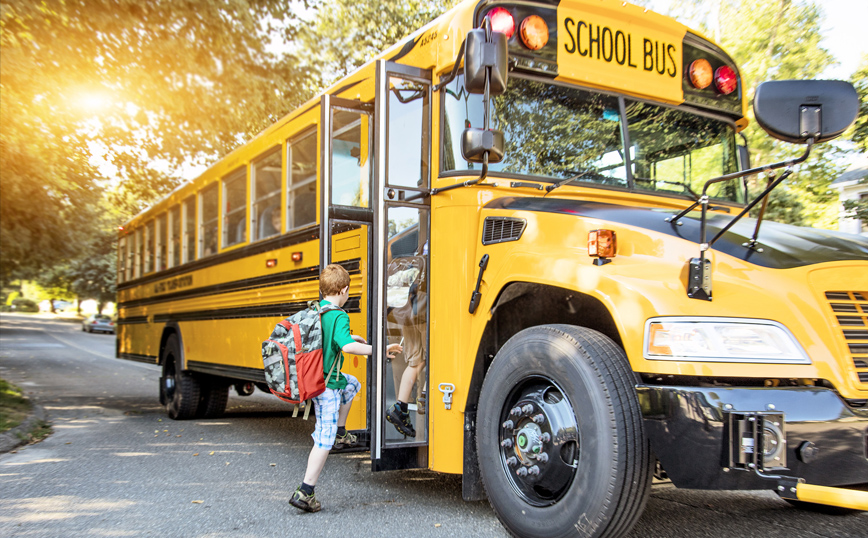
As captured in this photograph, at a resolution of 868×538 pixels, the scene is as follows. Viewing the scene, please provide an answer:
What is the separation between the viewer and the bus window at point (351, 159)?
4678 mm

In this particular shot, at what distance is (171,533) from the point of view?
146 inches

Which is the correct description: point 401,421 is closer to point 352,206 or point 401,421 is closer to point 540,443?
point 540,443

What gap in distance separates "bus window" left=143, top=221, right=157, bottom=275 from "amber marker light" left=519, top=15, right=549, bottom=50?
720 cm

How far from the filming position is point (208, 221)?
7.62 metres

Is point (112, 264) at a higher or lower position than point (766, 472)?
higher

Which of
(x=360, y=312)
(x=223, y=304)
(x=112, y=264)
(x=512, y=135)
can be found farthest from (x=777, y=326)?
(x=112, y=264)

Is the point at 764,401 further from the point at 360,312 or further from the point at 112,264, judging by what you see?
the point at 112,264

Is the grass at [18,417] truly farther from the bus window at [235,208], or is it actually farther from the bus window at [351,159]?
the bus window at [351,159]

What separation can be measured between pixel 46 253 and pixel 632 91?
26.6m

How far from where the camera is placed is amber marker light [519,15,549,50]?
3.85 metres

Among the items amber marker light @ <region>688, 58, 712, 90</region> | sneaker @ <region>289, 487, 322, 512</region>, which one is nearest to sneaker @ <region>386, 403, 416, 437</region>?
sneaker @ <region>289, 487, 322, 512</region>

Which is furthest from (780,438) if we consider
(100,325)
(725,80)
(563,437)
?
(100,325)

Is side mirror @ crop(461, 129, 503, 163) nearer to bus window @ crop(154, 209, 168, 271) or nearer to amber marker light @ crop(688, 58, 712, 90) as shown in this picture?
amber marker light @ crop(688, 58, 712, 90)

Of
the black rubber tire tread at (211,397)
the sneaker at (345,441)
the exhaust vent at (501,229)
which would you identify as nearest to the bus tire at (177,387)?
the black rubber tire tread at (211,397)
